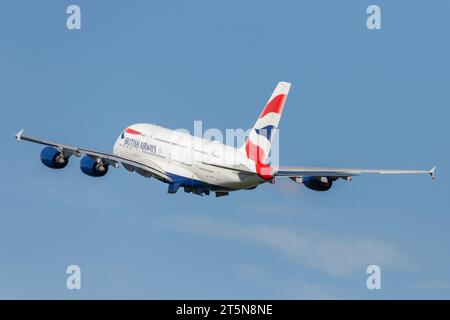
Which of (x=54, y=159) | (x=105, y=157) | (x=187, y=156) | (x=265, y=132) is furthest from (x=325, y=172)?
(x=54, y=159)

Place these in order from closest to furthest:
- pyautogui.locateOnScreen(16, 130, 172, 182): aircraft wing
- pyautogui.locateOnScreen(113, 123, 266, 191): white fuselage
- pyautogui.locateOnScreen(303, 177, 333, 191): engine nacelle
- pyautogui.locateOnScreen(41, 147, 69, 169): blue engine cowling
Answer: pyautogui.locateOnScreen(113, 123, 266, 191): white fuselage < pyautogui.locateOnScreen(303, 177, 333, 191): engine nacelle < pyautogui.locateOnScreen(16, 130, 172, 182): aircraft wing < pyautogui.locateOnScreen(41, 147, 69, 169): blue engine cowling

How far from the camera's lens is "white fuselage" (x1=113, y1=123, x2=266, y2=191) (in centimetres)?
12094

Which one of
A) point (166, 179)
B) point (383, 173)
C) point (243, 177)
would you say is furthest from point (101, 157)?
point (383, 173)

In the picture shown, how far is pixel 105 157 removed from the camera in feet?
418

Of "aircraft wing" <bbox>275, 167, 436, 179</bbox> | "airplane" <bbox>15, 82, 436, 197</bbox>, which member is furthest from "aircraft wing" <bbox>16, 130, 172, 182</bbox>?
"aircraft wing" <bbox>275, 167, 436, 179</bbox>

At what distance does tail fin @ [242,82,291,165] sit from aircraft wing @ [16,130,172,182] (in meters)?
12.0

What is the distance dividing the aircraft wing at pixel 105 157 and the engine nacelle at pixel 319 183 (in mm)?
12450

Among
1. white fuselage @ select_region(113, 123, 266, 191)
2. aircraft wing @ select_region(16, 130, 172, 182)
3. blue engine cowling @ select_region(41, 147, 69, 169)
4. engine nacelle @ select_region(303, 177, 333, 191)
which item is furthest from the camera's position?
blue engine cowling @ select_region(41, 147, 69, 169)

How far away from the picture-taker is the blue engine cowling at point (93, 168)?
419 ft

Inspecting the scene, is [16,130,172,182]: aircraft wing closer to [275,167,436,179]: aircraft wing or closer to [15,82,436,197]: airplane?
[15,82,436,197]: airplane

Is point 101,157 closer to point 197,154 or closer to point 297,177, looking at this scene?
point 197,154

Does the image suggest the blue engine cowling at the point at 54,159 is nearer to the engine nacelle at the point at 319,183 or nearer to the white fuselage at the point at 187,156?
the white fuselage at the point at 187,156

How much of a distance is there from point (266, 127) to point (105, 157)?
16822mm

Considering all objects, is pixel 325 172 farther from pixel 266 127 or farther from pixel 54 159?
pixel 54 159
